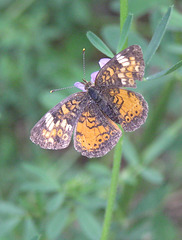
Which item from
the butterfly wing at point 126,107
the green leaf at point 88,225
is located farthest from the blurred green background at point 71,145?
the butterfly wing at point 126,107

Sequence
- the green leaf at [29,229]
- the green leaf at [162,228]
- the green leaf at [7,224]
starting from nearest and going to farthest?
the green leaf at [29,229] → the green leaf at [7,224] → the green leaf at [162,228]

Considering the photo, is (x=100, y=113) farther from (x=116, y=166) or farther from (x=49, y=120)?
(x=116, y=166)

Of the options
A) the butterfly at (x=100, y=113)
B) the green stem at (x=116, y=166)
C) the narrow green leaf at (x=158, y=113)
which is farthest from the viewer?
the narrow green leaf at (x=158, y=113)

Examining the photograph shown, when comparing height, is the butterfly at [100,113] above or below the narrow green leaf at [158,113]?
above

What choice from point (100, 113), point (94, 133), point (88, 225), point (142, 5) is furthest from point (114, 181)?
point (142, 5)

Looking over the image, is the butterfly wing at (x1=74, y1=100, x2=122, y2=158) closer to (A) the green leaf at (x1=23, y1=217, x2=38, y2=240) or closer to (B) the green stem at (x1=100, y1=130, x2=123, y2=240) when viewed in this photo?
(B) the green stem at (x1=100, y1=130, x2=123, y2=240)

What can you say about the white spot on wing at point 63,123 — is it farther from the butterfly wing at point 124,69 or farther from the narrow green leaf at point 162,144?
the narrow green leaf at point 162,144
